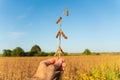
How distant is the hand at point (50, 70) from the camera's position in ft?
2.55

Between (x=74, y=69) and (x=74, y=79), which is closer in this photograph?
(x=74, y=79)

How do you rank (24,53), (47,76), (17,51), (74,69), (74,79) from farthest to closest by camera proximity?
(24,53) → (17,51) → (74,69) → (74,79) → (47,76)

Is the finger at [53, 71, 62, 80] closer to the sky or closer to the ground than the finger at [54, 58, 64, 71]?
closer to the ground

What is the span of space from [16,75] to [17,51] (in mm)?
13497

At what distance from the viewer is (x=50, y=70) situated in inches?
31.0

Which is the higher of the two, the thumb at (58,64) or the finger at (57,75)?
Answer: the thumb at (58,64)

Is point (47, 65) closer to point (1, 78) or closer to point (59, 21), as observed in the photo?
point (59, 21)

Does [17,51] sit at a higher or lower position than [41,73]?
higher

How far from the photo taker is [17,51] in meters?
21.7

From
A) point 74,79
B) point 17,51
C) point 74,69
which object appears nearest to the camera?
point 74,79

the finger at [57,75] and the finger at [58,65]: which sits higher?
the finger at [58,65]

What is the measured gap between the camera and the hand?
2.55ft

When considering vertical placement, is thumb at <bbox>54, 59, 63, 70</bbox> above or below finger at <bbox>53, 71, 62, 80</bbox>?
above

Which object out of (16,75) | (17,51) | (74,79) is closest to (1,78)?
(16,75)
